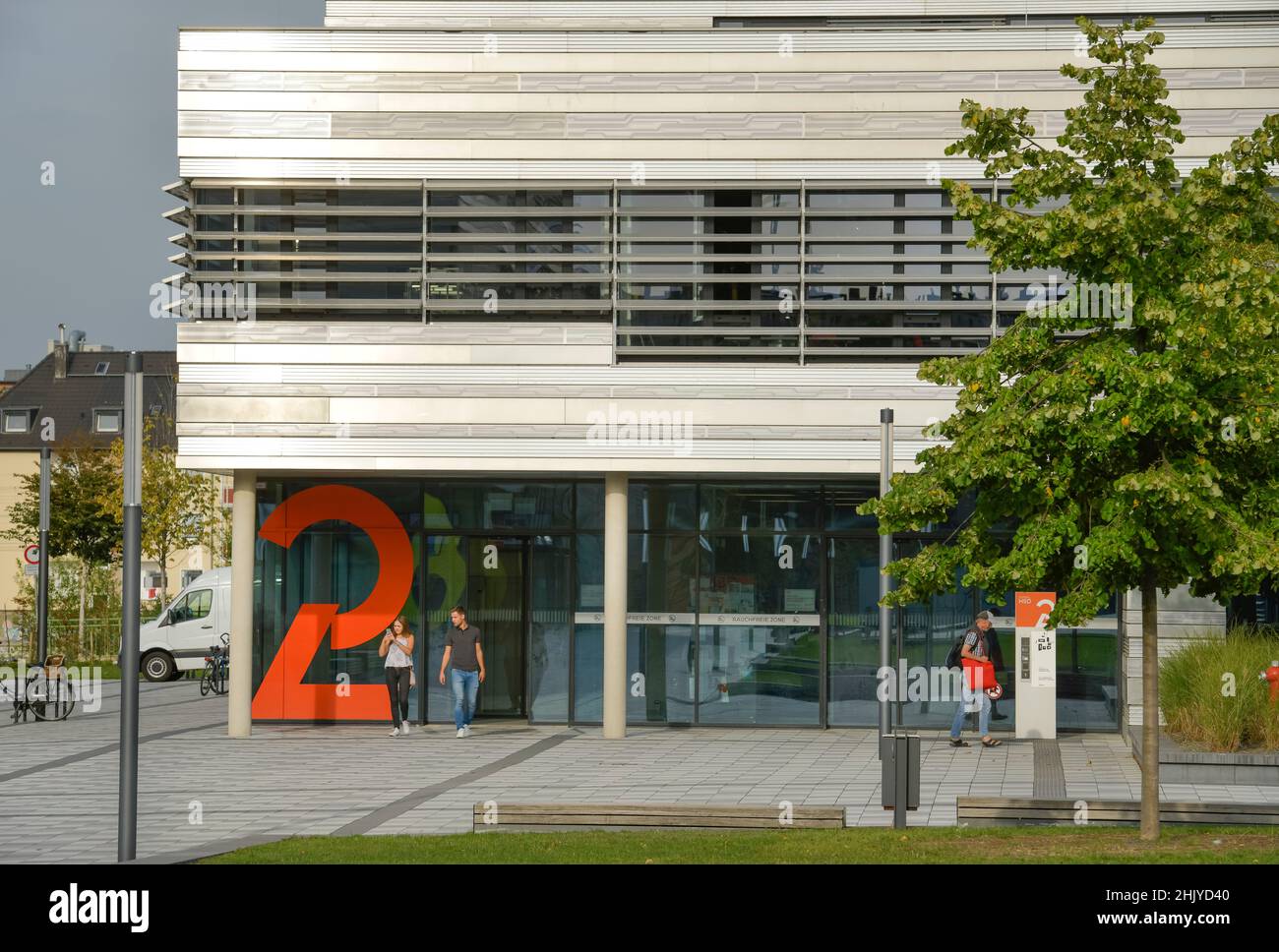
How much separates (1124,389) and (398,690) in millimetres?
13608

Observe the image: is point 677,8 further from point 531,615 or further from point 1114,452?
point 1114,452

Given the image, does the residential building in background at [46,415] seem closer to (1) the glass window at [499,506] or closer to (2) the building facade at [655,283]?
(1) the glass window at [499,506]

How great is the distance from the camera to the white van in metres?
38.8

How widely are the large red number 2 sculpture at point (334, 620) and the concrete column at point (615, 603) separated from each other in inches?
130

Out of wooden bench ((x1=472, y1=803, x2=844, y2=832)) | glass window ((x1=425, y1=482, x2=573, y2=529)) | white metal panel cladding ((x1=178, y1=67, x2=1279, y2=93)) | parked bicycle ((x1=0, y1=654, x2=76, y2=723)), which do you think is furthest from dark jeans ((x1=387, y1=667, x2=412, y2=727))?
wooden bench ((x1=472, y1=803, x2=844, y2=832))

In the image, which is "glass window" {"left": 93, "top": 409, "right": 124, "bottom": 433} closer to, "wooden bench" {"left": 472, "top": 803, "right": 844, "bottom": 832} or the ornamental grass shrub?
the ornamental grass shrub

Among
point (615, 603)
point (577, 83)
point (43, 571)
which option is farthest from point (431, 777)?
point (43, 571)

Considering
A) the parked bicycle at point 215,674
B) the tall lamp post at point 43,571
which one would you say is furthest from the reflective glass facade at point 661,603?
the parked bicycle at point 215,674

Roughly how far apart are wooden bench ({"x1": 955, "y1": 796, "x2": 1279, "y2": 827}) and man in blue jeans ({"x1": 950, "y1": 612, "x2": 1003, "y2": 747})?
8.62 m

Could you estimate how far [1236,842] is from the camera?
12.1 metres

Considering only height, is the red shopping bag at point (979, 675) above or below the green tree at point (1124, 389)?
below

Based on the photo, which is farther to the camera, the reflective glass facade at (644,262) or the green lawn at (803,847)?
the reflective glass facade at (644,262)

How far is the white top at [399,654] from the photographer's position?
23.1m
